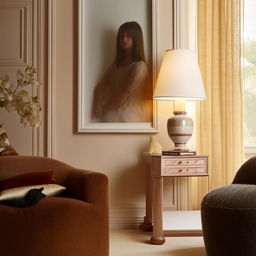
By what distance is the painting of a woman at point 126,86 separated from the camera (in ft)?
12.2

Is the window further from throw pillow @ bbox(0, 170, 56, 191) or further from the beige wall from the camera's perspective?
throw pillow @ bbox(0, 170, 56, 191)

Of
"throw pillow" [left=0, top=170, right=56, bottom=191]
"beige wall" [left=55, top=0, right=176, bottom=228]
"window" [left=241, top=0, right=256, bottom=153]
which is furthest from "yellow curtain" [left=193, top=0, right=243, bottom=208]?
"throw pillow" [left=0, top=170, right=56, bottom=191]

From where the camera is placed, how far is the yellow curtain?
387 centimetres

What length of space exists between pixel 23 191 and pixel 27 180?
0.54ft

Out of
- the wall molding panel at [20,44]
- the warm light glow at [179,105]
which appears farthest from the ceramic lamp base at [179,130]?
the wall molding panel at [20,44]

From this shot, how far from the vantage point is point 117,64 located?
373 centimetres

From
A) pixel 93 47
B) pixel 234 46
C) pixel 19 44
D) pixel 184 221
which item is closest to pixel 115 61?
A: pixel 93 47

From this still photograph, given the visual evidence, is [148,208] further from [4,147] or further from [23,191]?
[23,191]

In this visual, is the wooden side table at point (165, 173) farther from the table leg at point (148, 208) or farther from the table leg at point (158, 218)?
the table leg at point (148, 208)

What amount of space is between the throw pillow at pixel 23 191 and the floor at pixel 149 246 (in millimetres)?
631

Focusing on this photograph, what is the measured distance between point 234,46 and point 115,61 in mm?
1048

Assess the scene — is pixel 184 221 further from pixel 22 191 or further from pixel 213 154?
pixel 22 191

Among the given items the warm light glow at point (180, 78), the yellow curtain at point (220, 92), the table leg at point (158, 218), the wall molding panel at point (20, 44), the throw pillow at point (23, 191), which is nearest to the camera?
the throw pillow at point (23, 191)

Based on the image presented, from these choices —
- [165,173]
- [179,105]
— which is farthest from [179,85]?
[165,173]
